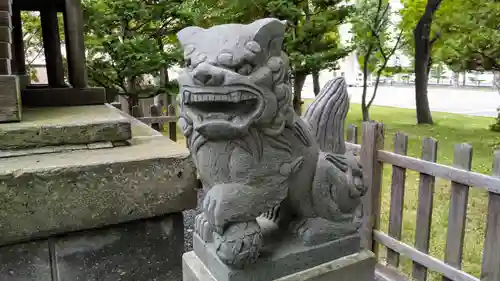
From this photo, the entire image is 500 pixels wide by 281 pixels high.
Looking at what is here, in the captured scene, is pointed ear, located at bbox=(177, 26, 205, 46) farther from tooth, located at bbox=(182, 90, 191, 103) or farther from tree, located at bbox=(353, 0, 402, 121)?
tree, located at bbox=(353, 0, 402, 121)

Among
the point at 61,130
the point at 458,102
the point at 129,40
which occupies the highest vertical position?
the point at 129,40

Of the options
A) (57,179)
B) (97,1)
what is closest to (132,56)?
(97,1)

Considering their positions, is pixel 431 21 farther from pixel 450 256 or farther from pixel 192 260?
pixel 192 260

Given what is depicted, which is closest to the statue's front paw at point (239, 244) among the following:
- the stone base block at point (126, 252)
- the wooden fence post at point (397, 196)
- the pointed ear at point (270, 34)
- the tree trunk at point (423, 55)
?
the pointed ear at point (270, 34)

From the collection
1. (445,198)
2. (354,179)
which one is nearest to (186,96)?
(354,179)

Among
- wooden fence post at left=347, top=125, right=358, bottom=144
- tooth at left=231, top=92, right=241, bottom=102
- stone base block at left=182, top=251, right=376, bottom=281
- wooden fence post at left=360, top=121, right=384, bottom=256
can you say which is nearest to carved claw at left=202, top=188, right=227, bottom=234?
stone base block at left=182, top=251, right=376, bottom=281

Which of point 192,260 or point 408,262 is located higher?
point 192,260

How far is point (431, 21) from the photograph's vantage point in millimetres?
8516

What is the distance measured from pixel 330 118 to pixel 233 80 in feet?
1.94

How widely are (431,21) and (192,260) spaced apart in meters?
8.82

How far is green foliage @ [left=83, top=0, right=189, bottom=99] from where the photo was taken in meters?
4.82

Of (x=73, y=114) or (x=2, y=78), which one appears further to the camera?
(x=73, y=114)

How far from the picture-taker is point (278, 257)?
1412 mm

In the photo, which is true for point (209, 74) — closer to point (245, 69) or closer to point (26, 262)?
point (245, 69)
